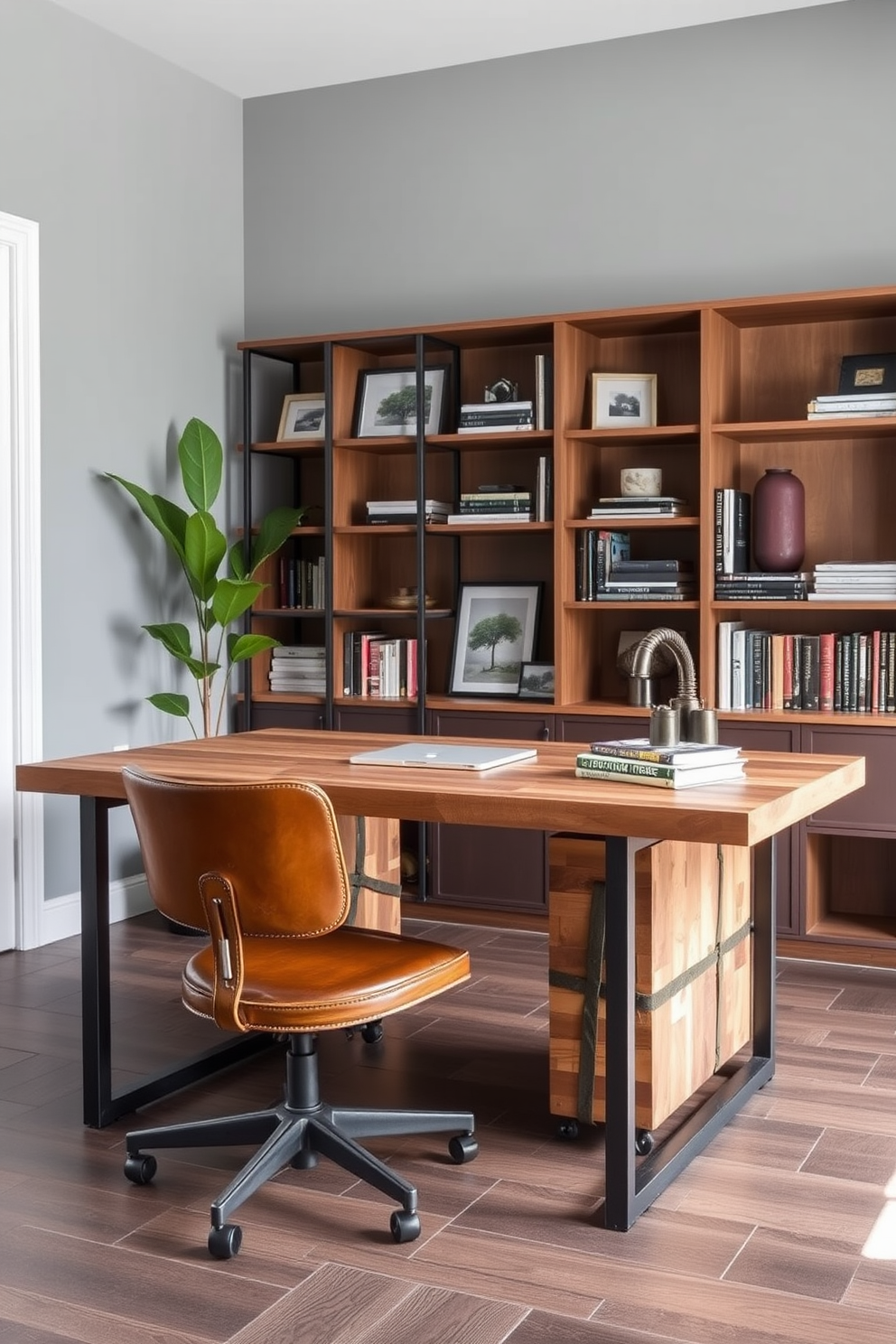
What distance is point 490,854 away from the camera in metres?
4.90

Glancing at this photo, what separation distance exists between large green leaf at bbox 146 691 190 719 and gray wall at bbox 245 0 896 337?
166 centimetres

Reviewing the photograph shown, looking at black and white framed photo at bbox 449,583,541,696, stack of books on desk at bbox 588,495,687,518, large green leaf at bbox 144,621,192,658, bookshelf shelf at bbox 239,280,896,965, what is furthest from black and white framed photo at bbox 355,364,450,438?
large green leaf at bbox 144,621,192,658

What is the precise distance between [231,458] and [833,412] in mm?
2427

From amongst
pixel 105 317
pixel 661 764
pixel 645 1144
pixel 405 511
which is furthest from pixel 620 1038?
pixel 105 317

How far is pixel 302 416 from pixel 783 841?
8.19 feet

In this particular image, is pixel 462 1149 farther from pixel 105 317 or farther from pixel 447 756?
pixel 105 317

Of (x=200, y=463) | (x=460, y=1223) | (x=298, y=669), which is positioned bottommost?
(x=460, y=1223)

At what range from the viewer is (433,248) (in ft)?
17.6

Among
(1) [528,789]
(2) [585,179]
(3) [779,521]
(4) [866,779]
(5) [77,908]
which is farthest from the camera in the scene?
(2) [585,179]

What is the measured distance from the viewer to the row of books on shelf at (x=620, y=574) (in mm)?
4695

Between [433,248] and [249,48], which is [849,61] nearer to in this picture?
[433,248]

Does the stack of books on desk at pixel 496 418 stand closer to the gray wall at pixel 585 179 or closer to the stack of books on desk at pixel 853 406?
the gray wall at pixel 585 179

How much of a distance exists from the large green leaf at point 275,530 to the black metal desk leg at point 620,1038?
9.42 ft

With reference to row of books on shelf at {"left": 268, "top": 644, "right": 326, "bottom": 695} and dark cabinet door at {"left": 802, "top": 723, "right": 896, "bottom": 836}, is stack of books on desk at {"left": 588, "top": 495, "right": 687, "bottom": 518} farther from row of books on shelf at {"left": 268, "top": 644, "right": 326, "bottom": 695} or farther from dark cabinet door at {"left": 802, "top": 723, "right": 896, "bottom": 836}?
row of books on shelf at {"left": 268, "top": 644, "right": 326, "bottom": 695}
